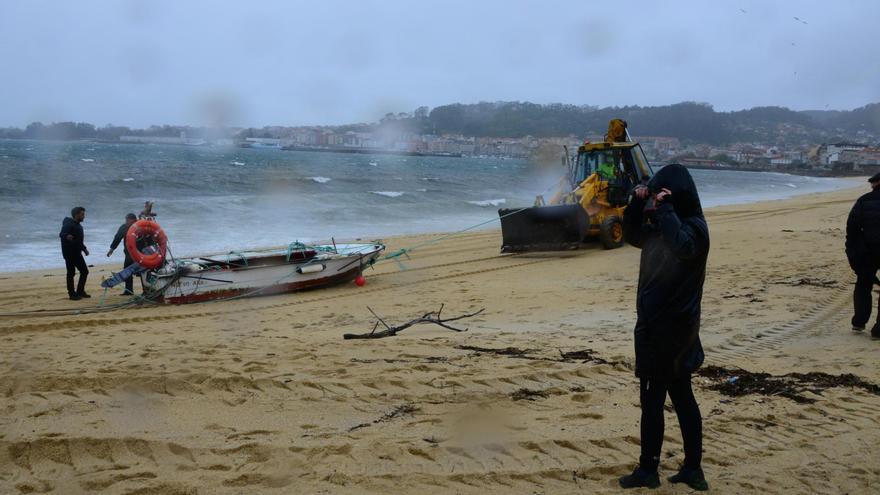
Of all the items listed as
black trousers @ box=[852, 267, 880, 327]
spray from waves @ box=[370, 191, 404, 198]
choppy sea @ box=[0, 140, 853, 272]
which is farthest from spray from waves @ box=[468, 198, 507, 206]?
black trousers @ box=[852, 267, 880, 327]

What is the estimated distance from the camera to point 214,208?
86.3 feet

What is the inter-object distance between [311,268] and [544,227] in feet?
18.3

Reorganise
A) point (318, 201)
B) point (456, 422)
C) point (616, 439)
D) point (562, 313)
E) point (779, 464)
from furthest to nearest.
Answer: point (318, 201) < point (562, 313) < point (456, 422) < point (616, 439) < point (779, 464)

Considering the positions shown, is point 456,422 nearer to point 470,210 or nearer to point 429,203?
point 470,210

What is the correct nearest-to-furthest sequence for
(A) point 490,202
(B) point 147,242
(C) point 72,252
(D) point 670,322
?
1. (D) point 670,322
2. (B) point 147,242
3. (C) point 72,252
4. (A) point 490,202

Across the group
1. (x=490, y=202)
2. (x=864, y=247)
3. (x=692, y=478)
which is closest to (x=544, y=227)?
(x=864, y=247)

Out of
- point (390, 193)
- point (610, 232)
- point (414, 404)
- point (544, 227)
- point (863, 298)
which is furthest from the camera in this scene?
point (390, 193)

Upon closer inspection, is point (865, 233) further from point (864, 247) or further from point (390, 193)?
point (390, 193)

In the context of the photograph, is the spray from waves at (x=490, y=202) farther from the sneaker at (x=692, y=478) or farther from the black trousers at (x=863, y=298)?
the sneaker at (x=692, y=478)

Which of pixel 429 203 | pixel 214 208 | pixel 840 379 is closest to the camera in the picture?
pixel 840 379

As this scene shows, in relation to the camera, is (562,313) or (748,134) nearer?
(562,313)

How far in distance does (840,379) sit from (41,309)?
971 cm

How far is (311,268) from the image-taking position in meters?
10.3

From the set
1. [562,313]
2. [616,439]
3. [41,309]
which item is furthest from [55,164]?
[616,439]
